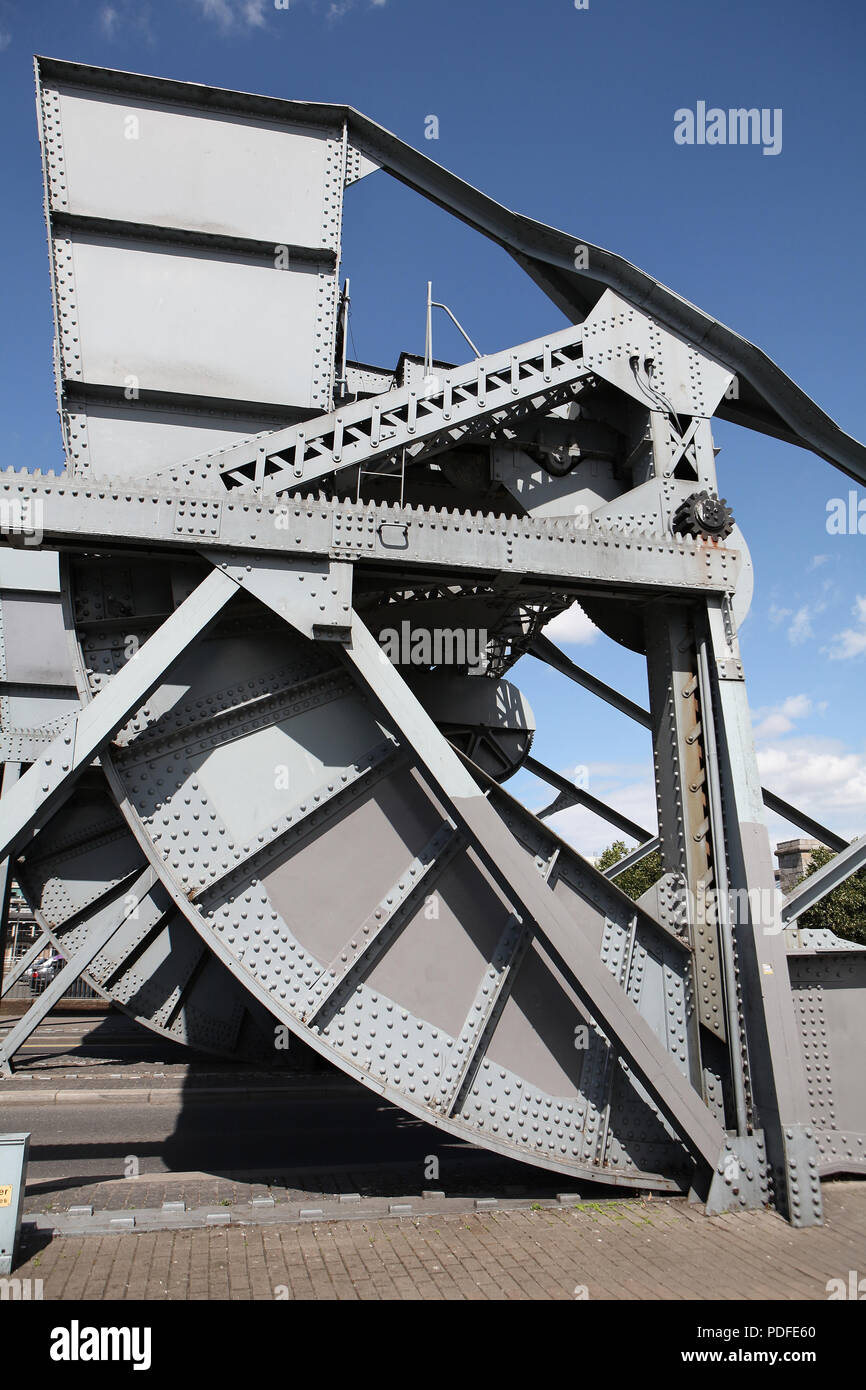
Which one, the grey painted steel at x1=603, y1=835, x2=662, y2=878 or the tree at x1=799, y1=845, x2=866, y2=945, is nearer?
the grey painted steel at x1=603, y1=835, x2=662, y2=878

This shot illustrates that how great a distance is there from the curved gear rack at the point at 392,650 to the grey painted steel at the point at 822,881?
4cm

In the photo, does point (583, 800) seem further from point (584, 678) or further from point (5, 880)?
point (5, 880)

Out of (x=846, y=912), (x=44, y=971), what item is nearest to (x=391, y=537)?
(x=44, y=971)

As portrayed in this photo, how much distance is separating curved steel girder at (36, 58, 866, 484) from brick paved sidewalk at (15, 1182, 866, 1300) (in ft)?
22.9

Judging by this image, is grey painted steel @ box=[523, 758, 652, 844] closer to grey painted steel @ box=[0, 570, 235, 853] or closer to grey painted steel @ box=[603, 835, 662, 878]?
grey painted steel @ box=[603, 835, 662, 878]

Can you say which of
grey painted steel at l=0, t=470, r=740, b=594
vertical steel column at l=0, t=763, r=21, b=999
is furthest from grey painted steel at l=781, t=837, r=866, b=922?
vertical steel column at l=0, t=763, r=21, b=999

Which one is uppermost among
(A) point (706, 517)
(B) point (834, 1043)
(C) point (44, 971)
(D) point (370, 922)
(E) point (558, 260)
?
(E) point (558, 260)

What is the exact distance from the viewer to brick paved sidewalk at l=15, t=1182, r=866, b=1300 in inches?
197

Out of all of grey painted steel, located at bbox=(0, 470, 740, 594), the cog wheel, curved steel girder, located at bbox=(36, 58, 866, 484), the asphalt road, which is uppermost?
curved steel girder, located at bbox=(36, 58, 866, 484)

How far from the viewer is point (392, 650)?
860 cm

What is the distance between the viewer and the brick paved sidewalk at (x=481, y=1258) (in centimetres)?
501

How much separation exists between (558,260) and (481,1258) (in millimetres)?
8258

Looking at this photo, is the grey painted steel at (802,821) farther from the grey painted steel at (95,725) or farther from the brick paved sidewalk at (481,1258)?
the grey painted steel at (95,725)
